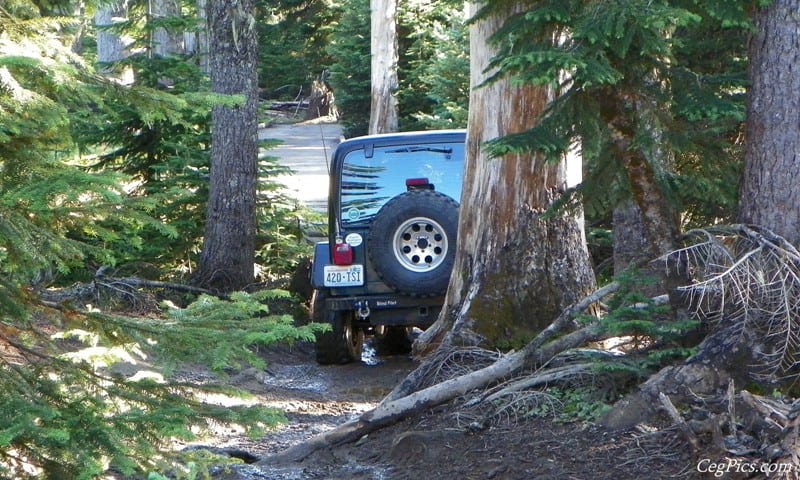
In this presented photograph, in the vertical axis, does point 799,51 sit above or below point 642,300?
above

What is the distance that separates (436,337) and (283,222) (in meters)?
6.73

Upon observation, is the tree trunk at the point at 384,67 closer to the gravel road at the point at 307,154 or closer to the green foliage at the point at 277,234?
the gravel road at the point at 307,154

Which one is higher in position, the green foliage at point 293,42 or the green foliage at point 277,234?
the green foliage at point 293,42

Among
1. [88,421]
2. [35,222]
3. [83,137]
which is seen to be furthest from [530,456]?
[83,137]

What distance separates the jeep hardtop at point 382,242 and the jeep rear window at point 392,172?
0.03 feet

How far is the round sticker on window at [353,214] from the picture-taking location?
406 inches

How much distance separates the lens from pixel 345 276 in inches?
400

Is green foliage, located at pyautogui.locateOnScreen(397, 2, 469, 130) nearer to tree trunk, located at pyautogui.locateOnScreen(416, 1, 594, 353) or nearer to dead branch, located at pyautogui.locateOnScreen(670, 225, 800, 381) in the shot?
tree trunk, located at pyautogui.locateOnScreen(416, 1, 594, 353)

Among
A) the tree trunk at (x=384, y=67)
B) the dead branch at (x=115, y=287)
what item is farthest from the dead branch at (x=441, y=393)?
the tree trunk at (x=384, y=67)

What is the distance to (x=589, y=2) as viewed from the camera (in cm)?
555

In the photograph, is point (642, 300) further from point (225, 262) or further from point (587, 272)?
point (225, 262)

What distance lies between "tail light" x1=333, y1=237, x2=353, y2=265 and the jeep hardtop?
1 cm

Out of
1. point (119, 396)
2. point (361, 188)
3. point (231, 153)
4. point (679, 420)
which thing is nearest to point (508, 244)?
point (361, 188)

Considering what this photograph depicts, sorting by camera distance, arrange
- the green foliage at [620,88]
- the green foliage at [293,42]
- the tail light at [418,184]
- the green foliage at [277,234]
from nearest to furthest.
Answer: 1. the green foliage at [620,88]
2. the tail light at [418,184]
3. the green foliage at [277,234]
4. the green foliage at [293,42]
